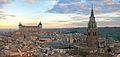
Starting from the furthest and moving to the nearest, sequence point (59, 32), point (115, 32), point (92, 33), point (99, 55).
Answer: point (59, 32)
point (115, 32)
point (92, 33)
point (99, 55)

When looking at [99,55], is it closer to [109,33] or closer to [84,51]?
[84,51]

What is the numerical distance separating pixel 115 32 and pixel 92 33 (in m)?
34.7

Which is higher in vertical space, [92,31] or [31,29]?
[92,31]

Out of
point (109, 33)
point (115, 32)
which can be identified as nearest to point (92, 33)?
point (115, 32)

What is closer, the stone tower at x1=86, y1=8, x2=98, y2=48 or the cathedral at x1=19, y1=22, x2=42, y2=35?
the stone tower at x1=86, y1=8, x2=98, y2=48

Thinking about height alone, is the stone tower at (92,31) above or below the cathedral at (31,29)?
above

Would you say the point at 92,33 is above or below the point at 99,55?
above

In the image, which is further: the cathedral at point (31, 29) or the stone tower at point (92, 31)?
the cathedral at point (31, 29)

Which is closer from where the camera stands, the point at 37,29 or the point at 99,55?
the point at 99,55

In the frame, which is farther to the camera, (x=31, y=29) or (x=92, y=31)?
(x=31, y=29)

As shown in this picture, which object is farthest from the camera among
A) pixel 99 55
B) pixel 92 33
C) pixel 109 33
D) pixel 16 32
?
pixel 16 32

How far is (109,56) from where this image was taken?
92.5 feet

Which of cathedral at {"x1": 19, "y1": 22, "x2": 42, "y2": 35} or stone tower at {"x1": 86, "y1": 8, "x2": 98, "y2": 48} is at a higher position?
stone tower at {"x1": 86, "y1": 8, "x2": 98, "y2": 48}

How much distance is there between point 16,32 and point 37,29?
6528mm
